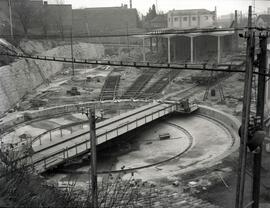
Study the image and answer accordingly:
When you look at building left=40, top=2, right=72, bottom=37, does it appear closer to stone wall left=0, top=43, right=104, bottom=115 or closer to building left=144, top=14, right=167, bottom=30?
building left=144, top=14, right=167, bottom=30

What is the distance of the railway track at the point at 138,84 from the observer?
3269 cm

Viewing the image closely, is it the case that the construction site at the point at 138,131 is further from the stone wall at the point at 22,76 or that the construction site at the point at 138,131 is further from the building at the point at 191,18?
the building at the point at 191,18

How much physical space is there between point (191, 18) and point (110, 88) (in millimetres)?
25749

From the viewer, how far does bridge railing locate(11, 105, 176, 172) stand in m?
15.9

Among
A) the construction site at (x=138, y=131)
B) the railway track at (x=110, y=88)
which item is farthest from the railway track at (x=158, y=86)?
the railway track at (x=110, y=88)

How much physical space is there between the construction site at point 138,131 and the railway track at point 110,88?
0.10 m

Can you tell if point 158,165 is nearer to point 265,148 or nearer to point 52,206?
point 265,148

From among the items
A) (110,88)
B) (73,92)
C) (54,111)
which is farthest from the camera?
(110,88)

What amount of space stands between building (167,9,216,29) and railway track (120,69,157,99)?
55.3 ft

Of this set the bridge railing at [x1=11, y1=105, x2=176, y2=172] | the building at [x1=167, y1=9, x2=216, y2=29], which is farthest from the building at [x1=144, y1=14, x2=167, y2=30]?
Result: the bridge railing at [x1=11, y1=105, x2=176, y2=172]

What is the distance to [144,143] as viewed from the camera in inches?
832

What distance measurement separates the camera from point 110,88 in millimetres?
35688

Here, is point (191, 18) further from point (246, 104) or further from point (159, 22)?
point (246, 104)

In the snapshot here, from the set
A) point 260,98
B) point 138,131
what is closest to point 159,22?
point 138,131
